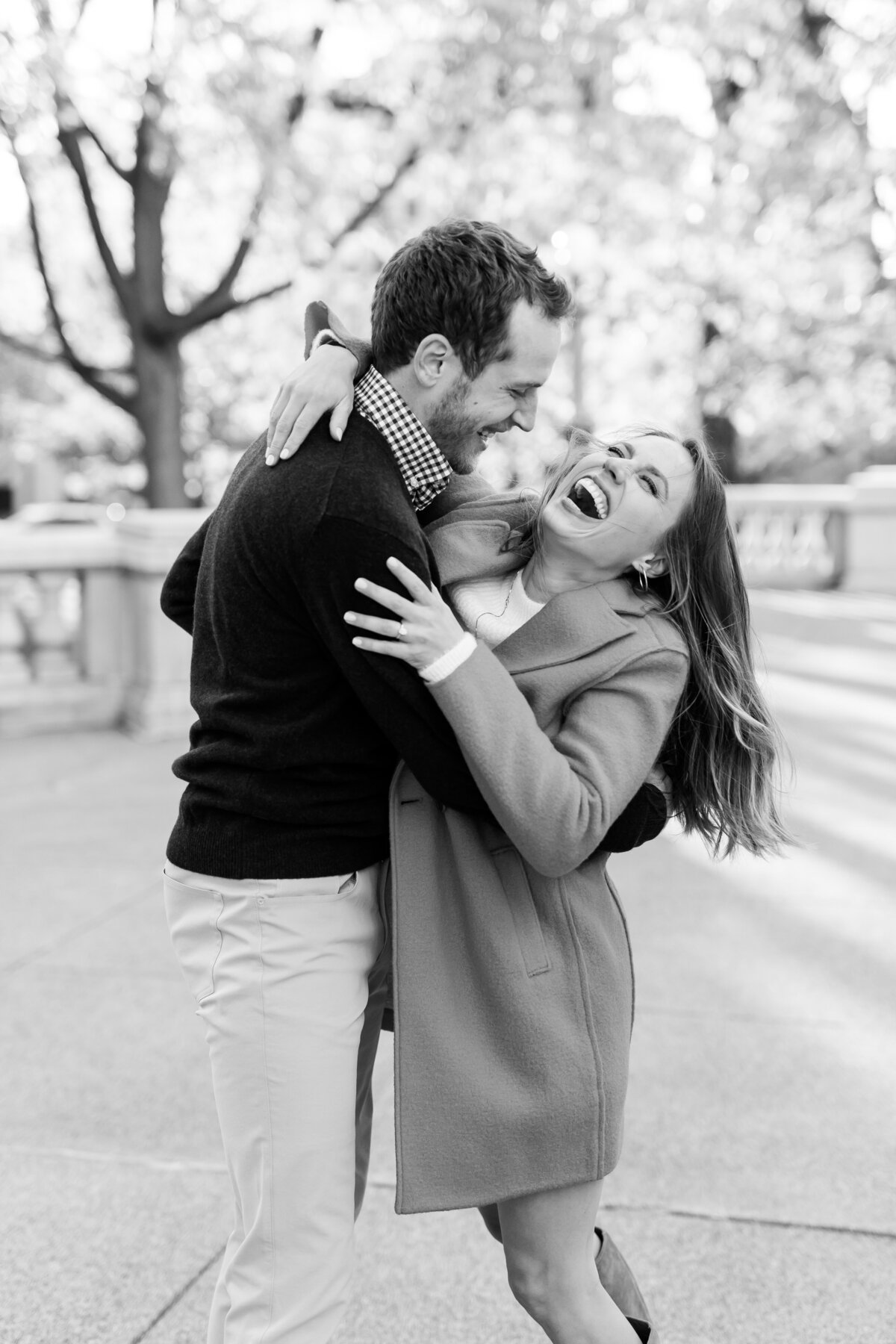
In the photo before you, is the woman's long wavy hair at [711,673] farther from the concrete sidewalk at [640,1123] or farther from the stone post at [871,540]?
the stone post at [871,540]

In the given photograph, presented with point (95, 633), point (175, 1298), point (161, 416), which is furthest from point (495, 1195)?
point (161, 416)

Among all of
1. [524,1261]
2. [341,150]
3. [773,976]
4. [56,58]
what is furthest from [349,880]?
[341,150]

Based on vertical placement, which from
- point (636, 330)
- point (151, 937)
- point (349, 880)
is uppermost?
point (636, 330)

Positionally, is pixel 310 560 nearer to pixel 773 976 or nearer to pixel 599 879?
pixel 599 879

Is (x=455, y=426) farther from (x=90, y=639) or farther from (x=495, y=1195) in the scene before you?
(x=90, y=639)

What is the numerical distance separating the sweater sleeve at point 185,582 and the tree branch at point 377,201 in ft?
44.2

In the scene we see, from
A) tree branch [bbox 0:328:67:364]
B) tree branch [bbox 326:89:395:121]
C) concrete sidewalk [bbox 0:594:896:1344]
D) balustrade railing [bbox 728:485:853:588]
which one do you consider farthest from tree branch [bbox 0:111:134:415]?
concrete sidewalk [bbox 0:594:896:1344]

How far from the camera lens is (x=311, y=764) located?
2004 mm

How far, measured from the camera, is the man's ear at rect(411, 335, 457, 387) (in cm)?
199

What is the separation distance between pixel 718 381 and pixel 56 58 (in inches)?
546

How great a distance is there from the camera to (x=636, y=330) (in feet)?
84.0

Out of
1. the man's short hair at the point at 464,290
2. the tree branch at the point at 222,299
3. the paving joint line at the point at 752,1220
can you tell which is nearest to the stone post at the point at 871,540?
the tree branch at the point at 222,299

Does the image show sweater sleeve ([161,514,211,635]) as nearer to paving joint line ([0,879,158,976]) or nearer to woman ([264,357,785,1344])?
woman ([264,357,785,1344])

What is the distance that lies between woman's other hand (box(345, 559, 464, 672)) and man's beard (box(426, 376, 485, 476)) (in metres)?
0.28
